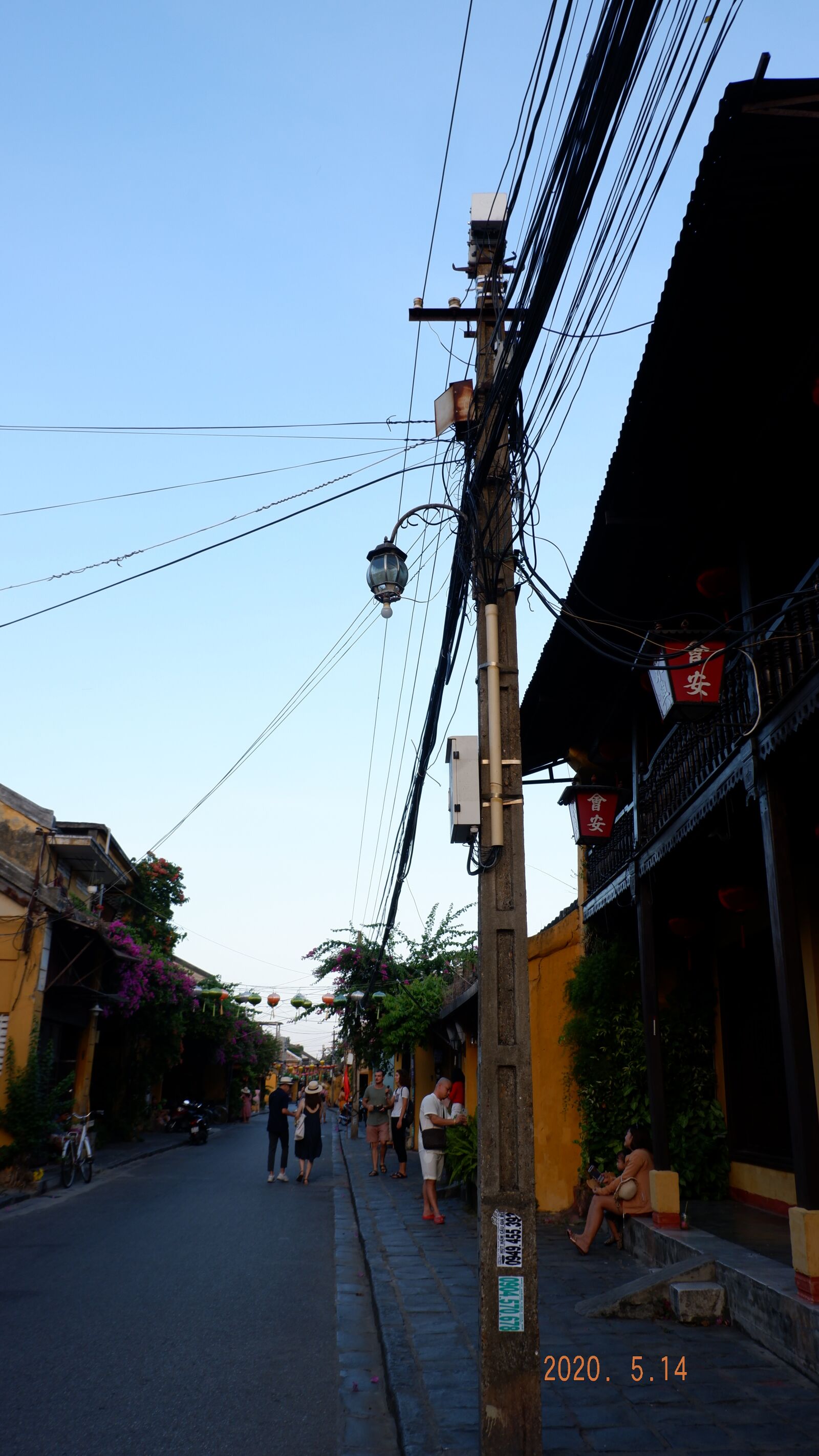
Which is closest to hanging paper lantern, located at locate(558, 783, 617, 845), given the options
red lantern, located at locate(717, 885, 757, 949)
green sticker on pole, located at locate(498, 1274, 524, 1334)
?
red lantern, located at locate(717, 885, 757, 949)

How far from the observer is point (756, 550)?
8.16 metres

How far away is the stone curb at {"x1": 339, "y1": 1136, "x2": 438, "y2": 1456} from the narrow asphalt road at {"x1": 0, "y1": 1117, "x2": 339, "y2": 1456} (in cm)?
33

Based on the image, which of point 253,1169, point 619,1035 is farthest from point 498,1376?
point 253,1169

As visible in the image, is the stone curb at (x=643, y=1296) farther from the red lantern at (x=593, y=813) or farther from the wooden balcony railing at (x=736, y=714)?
the red lantern at (x=593, y=813)

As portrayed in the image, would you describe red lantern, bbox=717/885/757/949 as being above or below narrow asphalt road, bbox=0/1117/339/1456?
above

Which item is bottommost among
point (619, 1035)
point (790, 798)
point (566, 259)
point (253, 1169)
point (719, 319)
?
point (253, 1169)

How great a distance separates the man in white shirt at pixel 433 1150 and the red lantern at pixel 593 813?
3.70 m

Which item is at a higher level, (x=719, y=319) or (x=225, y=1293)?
(x=719, y=319)

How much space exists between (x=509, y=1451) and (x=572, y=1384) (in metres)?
1.38

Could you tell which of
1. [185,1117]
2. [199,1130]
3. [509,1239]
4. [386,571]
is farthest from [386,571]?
[185,1117]

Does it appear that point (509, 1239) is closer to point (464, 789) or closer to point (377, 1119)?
point (464, 789)

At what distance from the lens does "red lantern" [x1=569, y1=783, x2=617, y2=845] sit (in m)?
12.6

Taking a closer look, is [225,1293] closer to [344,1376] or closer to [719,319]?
[344,1376]

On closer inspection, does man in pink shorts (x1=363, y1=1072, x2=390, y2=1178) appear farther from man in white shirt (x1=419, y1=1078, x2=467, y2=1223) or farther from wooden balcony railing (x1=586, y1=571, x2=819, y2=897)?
wooden balcony railing (x1=586, y1=571, x2=819, y2=897)
